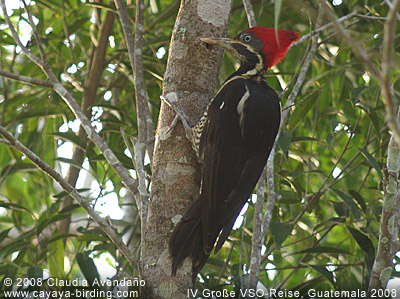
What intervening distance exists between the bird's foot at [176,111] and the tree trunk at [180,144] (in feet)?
0.05

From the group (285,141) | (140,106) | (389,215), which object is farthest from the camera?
(285,141)

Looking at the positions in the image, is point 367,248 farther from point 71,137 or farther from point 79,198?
point 71,137

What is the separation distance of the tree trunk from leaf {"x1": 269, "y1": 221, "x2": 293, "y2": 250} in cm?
37

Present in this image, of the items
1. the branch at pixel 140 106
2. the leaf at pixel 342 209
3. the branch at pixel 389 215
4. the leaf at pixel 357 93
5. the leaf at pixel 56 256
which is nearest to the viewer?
the branch at pixel 389 215

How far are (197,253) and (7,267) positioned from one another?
1.26 metres

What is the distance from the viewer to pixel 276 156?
2.89 metres

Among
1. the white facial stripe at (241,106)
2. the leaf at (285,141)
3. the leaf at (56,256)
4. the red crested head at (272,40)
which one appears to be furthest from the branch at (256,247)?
the leaf at (56,256)

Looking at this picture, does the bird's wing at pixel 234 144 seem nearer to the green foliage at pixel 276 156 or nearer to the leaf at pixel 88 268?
the green foliage at pixel 276 156

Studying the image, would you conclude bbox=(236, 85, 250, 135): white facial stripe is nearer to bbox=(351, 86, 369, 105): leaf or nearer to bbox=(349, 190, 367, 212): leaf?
bbox=(351, 86, 369, 105): leaf

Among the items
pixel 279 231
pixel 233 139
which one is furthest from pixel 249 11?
pixel 279 231

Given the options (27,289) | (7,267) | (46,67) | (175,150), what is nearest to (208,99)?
(175,150)

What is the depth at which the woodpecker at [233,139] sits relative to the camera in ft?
5.70

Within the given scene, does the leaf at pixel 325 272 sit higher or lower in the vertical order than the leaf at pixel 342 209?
lower

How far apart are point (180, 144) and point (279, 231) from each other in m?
0.49
